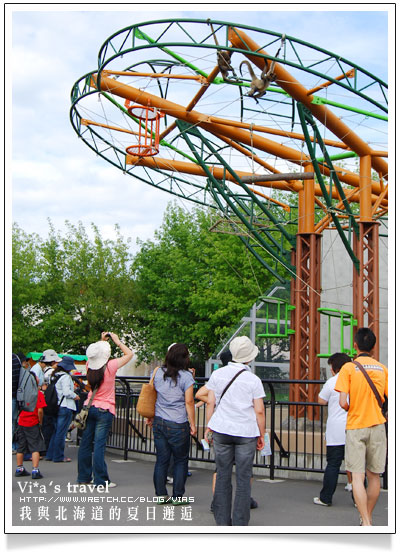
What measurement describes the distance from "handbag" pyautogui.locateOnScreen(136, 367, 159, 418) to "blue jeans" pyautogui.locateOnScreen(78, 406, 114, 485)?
86cm

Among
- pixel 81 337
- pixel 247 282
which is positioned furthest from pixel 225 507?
pixel 81 337

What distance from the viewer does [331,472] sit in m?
7.81

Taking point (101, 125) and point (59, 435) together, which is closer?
point (59, 435)

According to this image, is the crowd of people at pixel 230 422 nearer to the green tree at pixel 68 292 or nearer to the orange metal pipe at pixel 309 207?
the orange metal pipe at pixel 309 207

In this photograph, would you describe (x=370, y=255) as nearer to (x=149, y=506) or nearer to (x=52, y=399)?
(x=52, y=399)

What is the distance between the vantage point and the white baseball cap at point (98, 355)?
8585mm

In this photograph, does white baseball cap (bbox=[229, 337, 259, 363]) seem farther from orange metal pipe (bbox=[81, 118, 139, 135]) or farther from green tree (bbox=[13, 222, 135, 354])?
green tree (bbox=[13, 222, 135, 354])

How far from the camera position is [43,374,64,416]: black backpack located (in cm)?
1155

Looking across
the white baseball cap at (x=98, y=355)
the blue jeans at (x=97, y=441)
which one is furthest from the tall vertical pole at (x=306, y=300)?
the white baseball cap at (x=98, y=355)

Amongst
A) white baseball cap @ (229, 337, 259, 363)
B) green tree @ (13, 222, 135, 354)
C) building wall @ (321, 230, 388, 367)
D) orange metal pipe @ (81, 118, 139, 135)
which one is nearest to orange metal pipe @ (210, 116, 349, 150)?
orange metal pipe @ (81, 118, 139, 135)

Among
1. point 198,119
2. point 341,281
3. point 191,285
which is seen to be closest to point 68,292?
point 191,285

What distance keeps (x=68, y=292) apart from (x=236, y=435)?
37.1 m

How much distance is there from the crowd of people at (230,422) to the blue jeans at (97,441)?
1cm

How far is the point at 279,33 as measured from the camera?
1136cm
